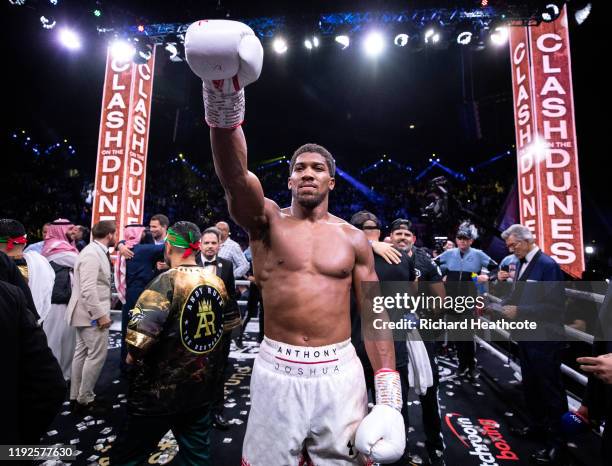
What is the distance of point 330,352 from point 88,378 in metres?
3.19

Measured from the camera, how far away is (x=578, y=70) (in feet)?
30.7

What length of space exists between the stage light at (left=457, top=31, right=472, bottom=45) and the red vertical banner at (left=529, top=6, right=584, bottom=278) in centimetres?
146

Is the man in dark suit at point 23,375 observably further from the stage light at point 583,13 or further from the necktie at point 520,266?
the stage light at point 583,13

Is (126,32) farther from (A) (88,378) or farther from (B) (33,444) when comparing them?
(B) (33,444)

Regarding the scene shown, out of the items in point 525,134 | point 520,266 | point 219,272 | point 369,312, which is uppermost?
point 525,134

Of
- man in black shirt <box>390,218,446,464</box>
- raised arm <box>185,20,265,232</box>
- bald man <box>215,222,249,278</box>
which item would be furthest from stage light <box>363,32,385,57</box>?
raised arm <box>185,20,265,232</box>

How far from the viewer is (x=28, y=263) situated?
123 inches

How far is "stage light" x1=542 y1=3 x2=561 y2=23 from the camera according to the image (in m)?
5.81

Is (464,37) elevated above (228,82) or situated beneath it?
elevated above

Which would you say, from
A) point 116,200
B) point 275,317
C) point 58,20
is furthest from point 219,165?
point 58,20

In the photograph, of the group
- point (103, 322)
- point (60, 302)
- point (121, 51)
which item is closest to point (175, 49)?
point (121, 51)

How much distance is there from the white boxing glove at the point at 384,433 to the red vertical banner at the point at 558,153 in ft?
18.6

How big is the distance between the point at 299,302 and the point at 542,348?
109 inches

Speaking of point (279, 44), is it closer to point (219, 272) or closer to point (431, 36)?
point (431, 36)
